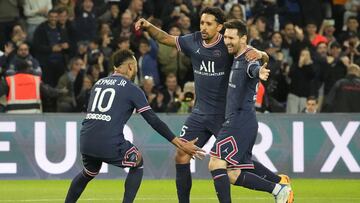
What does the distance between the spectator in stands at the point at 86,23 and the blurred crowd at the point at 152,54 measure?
0.06 ft

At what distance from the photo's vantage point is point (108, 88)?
11930 mm

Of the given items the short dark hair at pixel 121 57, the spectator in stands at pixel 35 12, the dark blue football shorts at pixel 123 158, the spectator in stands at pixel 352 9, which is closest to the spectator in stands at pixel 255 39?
the spectator in stands at pixel 352 9

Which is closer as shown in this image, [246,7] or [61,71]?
[61,71]

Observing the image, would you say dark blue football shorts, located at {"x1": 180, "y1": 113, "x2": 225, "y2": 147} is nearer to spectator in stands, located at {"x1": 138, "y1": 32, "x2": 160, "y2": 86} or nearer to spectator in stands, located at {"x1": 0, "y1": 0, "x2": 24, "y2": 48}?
spectator in stands, located at {"x1": 138, "y1": 32, "x2": 160, "y2": 86}

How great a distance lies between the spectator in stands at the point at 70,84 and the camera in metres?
20.4

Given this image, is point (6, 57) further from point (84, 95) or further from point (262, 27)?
point (262, 27)

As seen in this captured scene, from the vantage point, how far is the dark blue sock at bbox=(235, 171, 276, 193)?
1247 cm

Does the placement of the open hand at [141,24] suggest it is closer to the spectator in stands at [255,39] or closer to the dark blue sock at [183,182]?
the dark blue sock at [183,182]

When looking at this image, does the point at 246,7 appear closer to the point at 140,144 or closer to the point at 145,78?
the point at 145,78

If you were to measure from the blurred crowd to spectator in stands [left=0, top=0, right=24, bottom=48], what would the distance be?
0.02 meters

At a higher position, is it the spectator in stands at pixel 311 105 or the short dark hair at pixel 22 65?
the short dark hair at pixel 22 65

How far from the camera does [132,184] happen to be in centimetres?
1196

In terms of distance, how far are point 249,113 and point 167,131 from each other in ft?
3.61

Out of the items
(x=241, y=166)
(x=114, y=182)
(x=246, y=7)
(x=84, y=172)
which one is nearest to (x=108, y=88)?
(x=84, y=172)
